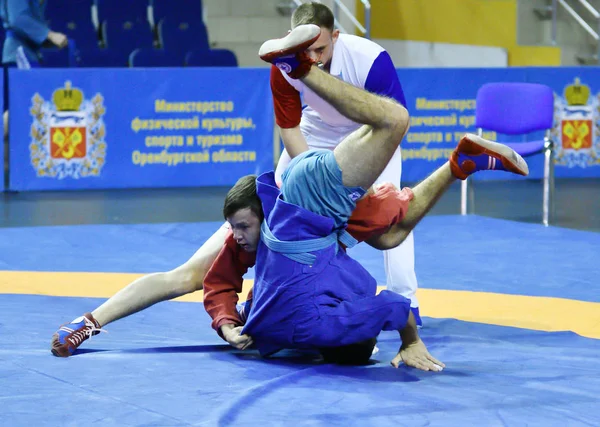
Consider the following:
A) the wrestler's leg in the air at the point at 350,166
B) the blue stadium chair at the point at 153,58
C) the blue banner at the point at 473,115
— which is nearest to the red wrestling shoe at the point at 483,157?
the wrestler's leg in the air at the point at 350,166

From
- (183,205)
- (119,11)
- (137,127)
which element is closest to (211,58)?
(119,11)

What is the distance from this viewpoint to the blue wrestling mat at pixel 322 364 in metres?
3.18

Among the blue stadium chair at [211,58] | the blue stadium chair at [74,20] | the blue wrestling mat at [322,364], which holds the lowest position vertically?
the blue wrestling mat at [322,364]

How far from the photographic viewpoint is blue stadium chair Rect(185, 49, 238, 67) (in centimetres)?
1086

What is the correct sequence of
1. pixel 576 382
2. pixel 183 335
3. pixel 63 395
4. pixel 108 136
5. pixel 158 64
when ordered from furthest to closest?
pixel 158 64
pixel 108 136
pixel 183 335
pixel 576 382
pixel 63 395

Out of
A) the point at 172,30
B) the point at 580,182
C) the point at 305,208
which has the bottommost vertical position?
the point at 580,182

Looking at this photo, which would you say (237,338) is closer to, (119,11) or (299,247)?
(299,247)

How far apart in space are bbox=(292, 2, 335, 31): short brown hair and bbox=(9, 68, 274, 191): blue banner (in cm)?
543

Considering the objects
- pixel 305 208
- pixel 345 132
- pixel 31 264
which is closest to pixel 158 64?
pixel 31 264

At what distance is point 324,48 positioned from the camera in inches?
169

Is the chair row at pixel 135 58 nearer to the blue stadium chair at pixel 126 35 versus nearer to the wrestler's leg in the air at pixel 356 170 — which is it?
the blue stadium chair at pixel 126 35

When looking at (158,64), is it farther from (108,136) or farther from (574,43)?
(574,43)

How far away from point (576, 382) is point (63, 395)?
1.67 metres

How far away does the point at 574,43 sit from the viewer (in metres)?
13.1
